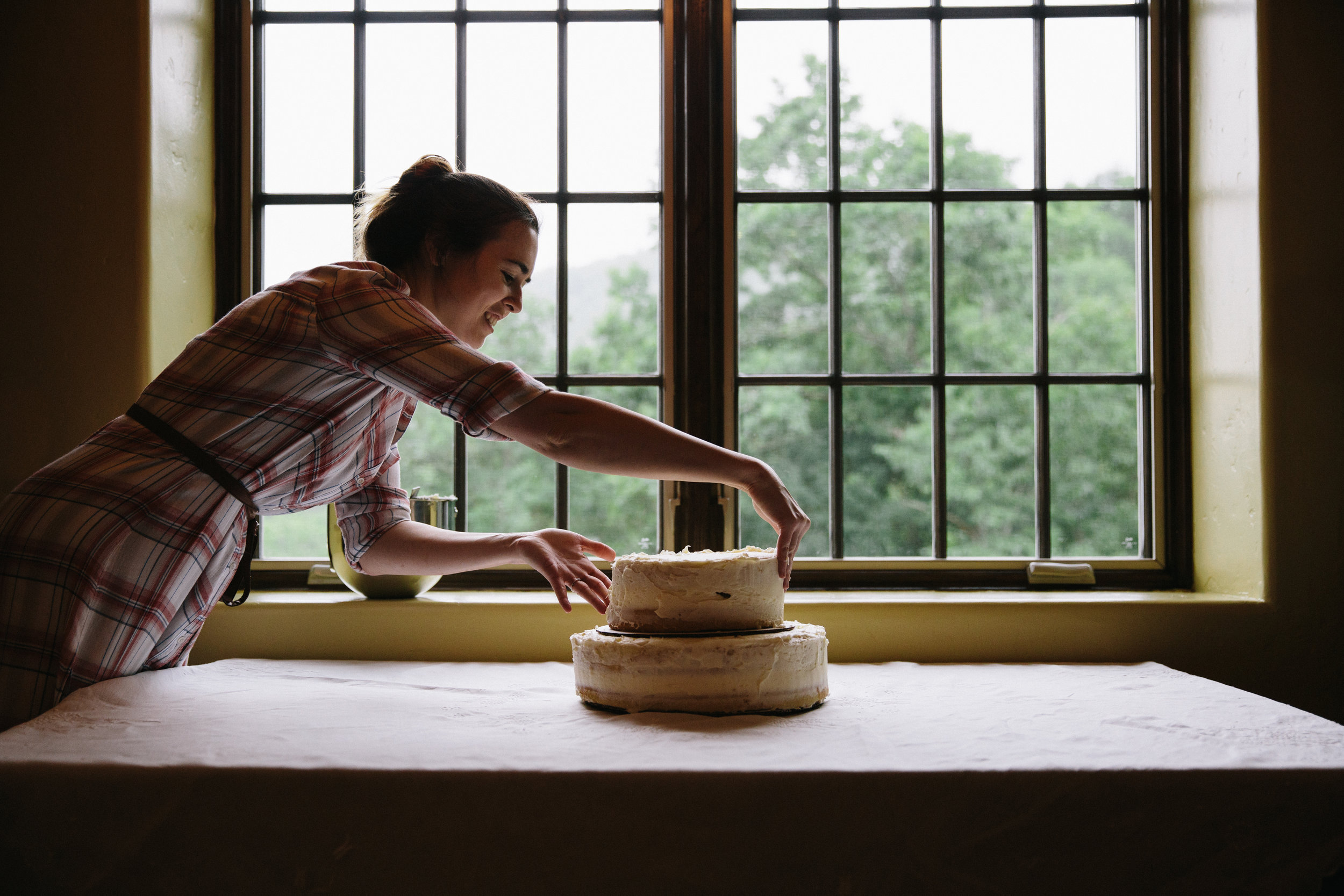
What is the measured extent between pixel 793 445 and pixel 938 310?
0.48 metres

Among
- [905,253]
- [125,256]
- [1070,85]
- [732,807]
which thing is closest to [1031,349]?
[905,253]

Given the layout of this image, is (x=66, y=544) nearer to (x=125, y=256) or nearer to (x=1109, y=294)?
(x=125, y=256)

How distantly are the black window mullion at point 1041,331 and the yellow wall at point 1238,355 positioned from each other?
0.93ft

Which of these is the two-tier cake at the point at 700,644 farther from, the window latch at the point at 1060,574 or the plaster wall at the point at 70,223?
the plaster wall at the point at 70,223

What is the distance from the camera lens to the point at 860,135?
2107 mm

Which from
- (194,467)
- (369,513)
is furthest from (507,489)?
(194,467)

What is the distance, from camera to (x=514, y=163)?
212 centimetres

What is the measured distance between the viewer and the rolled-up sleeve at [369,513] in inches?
64.0

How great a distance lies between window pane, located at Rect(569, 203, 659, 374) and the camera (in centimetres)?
211

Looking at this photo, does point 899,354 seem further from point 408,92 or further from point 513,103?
point 408,92

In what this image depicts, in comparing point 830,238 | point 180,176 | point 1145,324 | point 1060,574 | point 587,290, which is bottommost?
point 1060,574

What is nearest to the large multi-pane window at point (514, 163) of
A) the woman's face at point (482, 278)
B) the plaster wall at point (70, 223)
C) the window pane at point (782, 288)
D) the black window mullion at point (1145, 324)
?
the window pane at point (782, 288)

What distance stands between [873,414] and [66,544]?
1.63m

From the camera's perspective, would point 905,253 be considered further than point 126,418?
Yes
